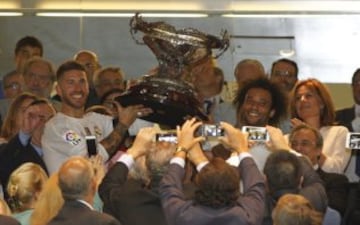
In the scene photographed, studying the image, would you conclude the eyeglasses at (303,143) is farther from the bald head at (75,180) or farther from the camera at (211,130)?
the bald head at (75,180)

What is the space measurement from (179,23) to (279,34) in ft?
3.29

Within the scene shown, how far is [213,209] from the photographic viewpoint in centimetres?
632

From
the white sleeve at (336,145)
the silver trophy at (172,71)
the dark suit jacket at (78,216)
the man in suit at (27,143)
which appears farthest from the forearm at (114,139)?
the dark suit jacket at (78,216)

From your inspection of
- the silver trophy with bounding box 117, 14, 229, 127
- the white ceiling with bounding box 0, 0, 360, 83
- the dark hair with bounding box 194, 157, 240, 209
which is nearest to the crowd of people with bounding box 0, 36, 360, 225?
the dark hair with bounding box 194, 157, 240, 209

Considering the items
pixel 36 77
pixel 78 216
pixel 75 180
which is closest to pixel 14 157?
pixel 36 77

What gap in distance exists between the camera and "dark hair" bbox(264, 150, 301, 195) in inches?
261

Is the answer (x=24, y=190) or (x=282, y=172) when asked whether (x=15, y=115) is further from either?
(x=282, y=172)

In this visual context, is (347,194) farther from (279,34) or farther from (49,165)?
(279,34)

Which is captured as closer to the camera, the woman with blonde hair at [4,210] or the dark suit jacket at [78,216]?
the dark suit jacket at [78,216]

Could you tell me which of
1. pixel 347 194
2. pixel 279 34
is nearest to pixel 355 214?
pixel 347 194

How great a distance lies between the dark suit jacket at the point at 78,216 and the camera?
6234 millimetres

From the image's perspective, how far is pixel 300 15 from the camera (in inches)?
480

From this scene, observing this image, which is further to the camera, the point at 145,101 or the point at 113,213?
the point at 145,101

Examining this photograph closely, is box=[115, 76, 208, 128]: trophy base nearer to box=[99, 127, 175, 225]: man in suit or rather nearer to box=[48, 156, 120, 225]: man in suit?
box=[99, 127, 175, 225]: man in suit
